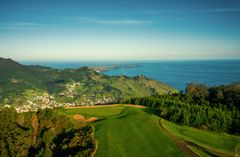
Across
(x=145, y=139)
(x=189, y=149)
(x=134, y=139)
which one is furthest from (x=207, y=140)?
(x=134, y=139)

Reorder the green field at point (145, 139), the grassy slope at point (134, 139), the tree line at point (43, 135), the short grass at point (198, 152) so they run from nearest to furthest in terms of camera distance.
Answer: the short grass at point (198, 152) → the grassy slope at point (134, 139) → the green field at point (145, 139) → the tree line at point (43, 135)

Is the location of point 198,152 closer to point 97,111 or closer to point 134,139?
point 134,139

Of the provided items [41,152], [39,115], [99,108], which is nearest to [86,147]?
[41,152]

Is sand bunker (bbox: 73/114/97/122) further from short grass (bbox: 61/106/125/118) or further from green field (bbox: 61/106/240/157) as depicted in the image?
green field (bbox: 61/106/240/157)

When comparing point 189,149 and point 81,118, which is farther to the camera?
point 81,118

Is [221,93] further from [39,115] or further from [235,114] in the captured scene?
[39,115]

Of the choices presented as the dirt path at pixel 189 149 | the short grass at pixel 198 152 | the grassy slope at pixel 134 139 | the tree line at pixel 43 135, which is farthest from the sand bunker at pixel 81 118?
the short grass at pixel 198 152

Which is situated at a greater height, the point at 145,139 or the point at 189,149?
the point at 189,149

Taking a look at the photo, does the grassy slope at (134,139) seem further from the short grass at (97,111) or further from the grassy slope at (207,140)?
the short grass at (97,111)

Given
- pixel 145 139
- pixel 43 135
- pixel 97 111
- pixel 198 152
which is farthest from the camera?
pixel 97 111
